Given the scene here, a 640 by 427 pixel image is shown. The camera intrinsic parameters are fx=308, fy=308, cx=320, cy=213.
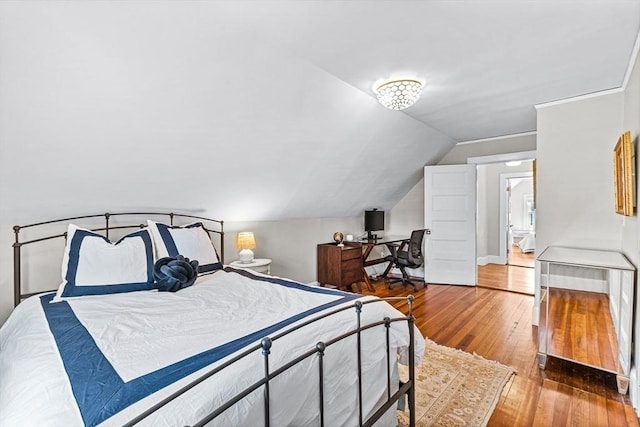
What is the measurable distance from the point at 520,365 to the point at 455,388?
723 millimetres

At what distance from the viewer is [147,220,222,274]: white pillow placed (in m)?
2.50

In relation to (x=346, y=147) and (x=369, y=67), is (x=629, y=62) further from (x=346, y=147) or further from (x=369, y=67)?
(x=346, y=147)

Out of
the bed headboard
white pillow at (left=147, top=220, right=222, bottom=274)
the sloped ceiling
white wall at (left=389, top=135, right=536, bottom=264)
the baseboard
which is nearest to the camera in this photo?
the sloped ceiling

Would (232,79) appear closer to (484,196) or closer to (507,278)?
(507,278)

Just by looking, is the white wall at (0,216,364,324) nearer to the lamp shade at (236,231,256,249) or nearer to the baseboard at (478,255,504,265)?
the lamp shade at (236,231,256,249)

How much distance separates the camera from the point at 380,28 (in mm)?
1875

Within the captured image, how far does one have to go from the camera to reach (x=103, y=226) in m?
2.69

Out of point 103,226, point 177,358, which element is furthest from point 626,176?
point 103,226

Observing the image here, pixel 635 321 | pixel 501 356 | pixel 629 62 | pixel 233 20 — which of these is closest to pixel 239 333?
pixel 233 20

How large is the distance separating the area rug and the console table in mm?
503

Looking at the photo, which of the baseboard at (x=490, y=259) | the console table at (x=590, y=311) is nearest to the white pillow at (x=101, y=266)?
the console table at (x=590, y=311)

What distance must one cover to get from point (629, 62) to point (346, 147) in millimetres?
2396

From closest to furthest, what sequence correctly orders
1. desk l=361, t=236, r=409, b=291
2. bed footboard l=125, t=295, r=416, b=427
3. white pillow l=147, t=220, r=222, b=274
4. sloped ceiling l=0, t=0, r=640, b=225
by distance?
1. bed footboard l=125, t=295, r=416, b=427
2. sloped ceiling l=0, t=0, r=640, b=225
3. white pillow l=147, t=220, r=222, b=274
4. desk l=361, t=236, r=409, b=291

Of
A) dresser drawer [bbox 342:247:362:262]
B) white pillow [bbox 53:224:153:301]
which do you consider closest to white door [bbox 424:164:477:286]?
dresser drawer [bbox 342:247:362:262]
